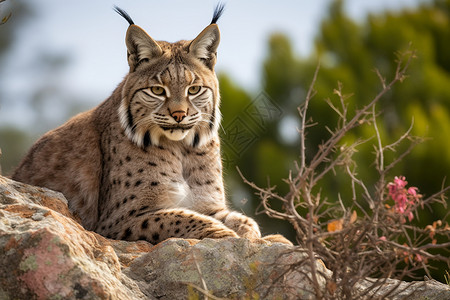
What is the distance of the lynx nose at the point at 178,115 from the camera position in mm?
6008

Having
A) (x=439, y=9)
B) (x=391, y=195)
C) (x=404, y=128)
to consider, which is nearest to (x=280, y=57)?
(x=404, y=128)

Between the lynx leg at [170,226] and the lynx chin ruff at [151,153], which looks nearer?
the lynx leg at [170,226]

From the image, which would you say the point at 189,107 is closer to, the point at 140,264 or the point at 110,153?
the point at 110,153

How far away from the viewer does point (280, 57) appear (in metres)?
24.0

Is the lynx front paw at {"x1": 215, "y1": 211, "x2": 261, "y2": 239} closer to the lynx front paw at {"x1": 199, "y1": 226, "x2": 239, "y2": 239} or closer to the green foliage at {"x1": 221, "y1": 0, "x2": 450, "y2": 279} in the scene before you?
the lynx front paw at {"x1": 199, "y1": 226, "x2": 239, "y2": 239}

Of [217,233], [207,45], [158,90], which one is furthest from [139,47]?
[217,233]

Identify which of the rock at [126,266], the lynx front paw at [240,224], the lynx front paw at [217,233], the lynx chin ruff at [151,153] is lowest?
the rock at [126,266]

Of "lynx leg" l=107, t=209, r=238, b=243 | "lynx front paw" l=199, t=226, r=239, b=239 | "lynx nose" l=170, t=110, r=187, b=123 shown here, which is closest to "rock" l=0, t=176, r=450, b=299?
"lynx front paw" l=199, t=226, r=239, b=239

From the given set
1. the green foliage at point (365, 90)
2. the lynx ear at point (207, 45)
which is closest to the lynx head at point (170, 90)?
the lynx ear at point (207, 45)

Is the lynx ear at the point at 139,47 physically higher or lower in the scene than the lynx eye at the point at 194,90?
higher

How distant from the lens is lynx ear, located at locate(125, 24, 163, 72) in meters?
6.34

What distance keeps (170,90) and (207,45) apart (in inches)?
27.5

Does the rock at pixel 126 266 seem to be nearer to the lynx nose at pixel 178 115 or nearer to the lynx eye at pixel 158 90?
the lynx nose at pixel 178 115

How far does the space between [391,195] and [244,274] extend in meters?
1.10
